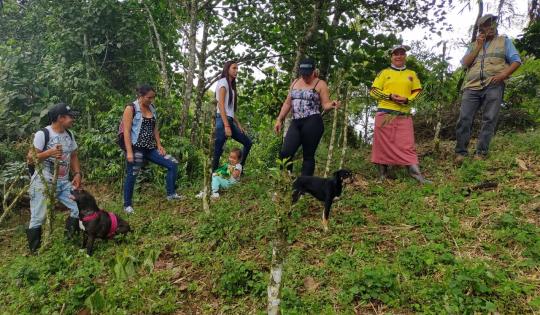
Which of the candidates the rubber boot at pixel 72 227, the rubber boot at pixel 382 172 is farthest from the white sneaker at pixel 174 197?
the rubber boot at pixel 382 172

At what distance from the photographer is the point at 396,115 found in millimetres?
6137

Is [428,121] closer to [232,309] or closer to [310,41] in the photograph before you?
[310,41]

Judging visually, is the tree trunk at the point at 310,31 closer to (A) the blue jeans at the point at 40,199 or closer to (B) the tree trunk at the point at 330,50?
(B) the tree trunk at the point at 330,50

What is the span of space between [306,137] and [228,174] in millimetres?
2127

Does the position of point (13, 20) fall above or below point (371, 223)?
above

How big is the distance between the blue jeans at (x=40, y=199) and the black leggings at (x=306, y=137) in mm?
3196

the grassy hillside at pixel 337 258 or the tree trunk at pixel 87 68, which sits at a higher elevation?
the tree trunk at pixel 87 68

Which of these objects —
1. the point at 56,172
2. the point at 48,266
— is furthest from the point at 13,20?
the point at 48,266

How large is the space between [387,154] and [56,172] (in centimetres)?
496

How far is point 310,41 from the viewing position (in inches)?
252

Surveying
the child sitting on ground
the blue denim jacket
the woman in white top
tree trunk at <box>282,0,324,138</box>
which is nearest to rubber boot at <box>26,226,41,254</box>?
the blue denim jacket

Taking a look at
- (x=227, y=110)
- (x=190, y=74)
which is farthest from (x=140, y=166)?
(x=190, y=74)

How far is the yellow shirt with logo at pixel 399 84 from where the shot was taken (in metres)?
5.97

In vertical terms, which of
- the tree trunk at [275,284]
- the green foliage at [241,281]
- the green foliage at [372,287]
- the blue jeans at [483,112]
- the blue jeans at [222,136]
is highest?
the blue jeans at [483,112]
